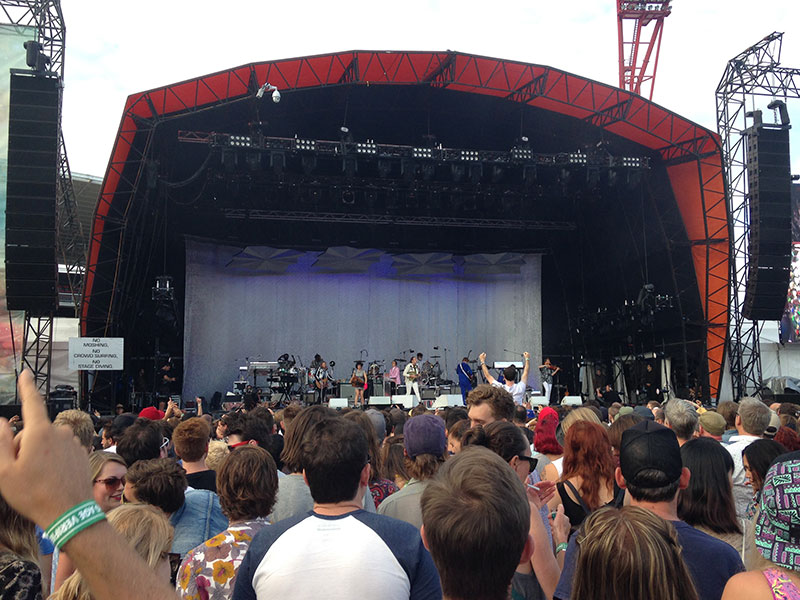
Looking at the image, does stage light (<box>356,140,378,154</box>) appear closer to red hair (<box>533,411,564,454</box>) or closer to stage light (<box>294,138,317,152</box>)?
Answer: stage light (<box>294,138,317,152</box>)

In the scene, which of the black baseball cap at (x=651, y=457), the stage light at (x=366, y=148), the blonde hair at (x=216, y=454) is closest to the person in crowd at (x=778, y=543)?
the black baseball cap at (x=651, y=457)

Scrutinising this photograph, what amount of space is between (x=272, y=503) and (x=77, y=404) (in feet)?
45.9

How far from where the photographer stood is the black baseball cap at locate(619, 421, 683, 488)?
2445mm

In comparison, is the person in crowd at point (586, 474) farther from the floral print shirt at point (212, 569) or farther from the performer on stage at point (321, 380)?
the performer on stage at point (321, 380)

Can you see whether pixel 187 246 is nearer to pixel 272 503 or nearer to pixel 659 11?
pixel 272 503

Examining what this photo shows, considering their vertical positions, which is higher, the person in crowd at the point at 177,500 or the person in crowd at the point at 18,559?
the person in crowd at the point at 18,559

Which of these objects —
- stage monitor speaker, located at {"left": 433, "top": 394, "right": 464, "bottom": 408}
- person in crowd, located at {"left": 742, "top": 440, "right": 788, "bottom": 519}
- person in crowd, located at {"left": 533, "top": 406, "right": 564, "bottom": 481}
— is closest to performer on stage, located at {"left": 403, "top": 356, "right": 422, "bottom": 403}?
stage monitor speaker, located at {"left": 433, "top": 394, "right": 464, "bottom": 408}

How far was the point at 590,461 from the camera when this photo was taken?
10.7 ft

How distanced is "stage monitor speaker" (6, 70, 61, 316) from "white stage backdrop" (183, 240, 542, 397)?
27.7 ft

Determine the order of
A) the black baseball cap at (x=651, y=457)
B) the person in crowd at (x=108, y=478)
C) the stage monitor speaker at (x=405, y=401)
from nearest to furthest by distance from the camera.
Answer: the black baseball cap at (x=651, y=457), the person in crowd at (x=108, y=478), the stage monitor speaker at (x=405, y=401)

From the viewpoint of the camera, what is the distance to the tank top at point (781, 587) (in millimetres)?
1647

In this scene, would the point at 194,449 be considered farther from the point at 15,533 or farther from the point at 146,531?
the point at 15,533

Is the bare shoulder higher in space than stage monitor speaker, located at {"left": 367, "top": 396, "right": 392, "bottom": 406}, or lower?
higher

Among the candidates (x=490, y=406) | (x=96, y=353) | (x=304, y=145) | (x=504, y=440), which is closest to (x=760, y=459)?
(x=504, y=440)
